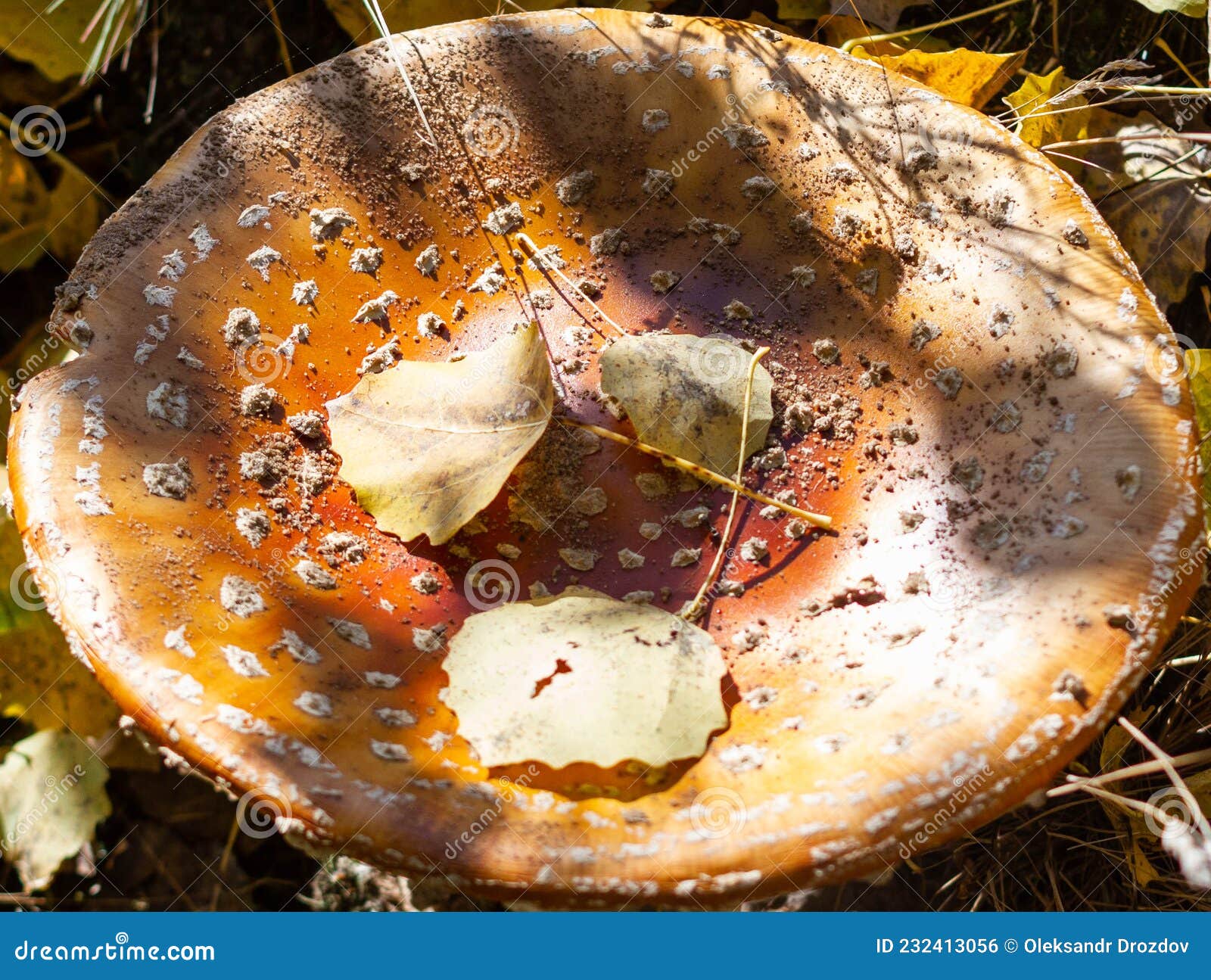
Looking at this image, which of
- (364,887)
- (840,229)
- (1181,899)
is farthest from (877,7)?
(364,887)

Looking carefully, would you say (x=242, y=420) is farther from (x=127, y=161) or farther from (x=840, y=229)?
(x=127, y=161)

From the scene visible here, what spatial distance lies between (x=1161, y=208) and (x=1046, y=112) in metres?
0.57

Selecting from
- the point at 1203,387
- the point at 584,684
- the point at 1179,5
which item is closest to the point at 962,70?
→ the point at 1179,5

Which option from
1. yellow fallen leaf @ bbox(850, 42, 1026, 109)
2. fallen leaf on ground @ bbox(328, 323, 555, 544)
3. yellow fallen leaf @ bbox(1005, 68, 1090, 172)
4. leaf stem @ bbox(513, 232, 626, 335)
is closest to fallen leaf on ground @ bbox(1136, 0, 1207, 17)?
yellow fallen leaf @ bbox(1005, 68, 1090, 172)

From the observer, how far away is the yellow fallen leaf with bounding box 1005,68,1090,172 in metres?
2.98

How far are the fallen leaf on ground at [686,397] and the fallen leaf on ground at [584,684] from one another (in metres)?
0.49

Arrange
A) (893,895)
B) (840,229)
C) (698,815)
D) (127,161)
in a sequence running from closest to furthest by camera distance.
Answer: (698,815)
(840,229)
(893,895)
(127,161)

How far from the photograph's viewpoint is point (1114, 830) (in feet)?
9.05

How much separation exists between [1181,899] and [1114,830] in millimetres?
233

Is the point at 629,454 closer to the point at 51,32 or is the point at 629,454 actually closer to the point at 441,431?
the point at 441,431

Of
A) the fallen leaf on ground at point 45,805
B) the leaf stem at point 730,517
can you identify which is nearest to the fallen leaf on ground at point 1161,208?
the leaf stem at point 730,517

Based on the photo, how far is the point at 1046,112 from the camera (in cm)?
296

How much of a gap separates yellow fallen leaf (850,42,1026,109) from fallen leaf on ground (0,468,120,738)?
297 cm

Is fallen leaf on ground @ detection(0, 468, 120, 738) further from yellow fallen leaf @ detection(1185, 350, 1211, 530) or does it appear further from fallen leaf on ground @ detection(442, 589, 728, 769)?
yellow fallen leaf @ detection(1185, 350, 1211, 530)
